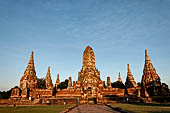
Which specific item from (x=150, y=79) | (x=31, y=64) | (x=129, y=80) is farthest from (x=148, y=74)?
(x=31, y=64)

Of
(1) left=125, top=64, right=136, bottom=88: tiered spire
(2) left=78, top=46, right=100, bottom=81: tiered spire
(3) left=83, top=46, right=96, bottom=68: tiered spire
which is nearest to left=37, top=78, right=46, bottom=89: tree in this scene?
(2) left=78, top=46, right=100, bottom=81: tiered spire

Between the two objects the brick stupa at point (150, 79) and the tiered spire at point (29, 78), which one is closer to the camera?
the brick stupa at point (150, 79)

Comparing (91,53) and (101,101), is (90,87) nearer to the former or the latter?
(91,53)

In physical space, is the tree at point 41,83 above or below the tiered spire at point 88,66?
below

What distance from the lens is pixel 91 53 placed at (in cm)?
4525

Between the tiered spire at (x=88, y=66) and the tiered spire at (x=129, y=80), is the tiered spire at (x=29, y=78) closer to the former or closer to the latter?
the tiered spire at (x=88, y=66)

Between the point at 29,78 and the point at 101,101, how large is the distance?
2274cm

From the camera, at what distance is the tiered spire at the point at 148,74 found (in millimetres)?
34881

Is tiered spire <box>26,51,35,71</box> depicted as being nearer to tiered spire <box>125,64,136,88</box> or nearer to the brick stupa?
the brick stupa

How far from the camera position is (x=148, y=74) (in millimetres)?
36281

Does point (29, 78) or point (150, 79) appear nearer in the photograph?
point (150, 79)

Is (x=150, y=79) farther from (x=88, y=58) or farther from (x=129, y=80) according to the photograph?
(x=88, y=58)

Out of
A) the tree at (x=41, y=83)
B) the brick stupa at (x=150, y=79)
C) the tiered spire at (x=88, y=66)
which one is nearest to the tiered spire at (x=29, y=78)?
the tiered spire at (x=88, y=66)

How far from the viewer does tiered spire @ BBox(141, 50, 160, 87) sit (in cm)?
3488
